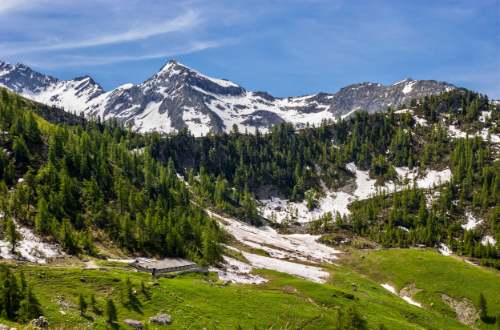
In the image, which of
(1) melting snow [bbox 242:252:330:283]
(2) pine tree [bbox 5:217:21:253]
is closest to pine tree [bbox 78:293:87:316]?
(2) pine tree [bbox 5:217:21:253]

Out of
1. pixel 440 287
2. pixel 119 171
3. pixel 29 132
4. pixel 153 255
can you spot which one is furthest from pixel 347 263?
pixel 29 132

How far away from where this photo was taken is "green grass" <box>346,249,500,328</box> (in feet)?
410

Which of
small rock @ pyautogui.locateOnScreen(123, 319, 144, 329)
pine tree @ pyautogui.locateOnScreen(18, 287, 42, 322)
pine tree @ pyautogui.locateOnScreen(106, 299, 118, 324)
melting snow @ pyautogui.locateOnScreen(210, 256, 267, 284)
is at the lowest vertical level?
melting snow @ pyautogui.locateOnScreen(210, 256, 267, 284)

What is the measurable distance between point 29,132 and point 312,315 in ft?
396

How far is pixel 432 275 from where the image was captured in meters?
140

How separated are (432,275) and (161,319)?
97560mm

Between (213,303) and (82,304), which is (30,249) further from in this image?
(213,303)

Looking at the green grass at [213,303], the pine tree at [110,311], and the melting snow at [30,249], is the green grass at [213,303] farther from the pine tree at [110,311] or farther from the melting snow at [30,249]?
the melting snow at [30,249]

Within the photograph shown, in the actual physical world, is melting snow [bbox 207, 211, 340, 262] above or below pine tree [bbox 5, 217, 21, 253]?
below

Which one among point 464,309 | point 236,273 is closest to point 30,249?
point 236,273

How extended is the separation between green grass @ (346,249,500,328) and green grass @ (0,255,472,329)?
17.3 m

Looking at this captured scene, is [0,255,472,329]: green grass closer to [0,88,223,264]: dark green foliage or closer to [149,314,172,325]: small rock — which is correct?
[149,314,172,325]: small rock

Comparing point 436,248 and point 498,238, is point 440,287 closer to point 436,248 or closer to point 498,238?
point 436,248

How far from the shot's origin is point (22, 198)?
385 feet
